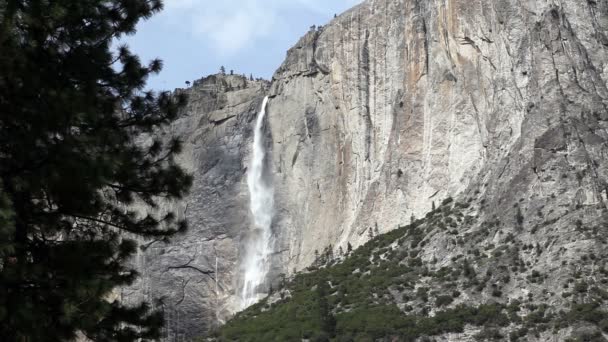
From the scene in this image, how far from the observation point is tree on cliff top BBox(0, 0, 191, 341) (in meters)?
13.8

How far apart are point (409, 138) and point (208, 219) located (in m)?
26.7

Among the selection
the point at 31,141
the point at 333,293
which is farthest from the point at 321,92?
the point at 31,141

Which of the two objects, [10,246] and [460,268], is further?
[460,268]

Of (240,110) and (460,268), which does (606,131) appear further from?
(240,110)

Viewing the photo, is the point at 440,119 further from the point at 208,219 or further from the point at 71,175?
the point at 71,175

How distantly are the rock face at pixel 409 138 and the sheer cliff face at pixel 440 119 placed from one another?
124mm

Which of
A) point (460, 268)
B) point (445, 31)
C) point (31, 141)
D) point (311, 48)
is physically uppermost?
point (311, 48)

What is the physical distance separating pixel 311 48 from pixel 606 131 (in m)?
38.7

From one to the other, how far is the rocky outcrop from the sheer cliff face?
513cm

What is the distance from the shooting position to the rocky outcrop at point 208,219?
89.0 meters

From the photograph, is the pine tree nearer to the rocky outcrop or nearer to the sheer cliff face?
the sheer cliff face

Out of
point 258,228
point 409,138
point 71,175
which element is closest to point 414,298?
point 409,138

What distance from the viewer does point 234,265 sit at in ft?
299

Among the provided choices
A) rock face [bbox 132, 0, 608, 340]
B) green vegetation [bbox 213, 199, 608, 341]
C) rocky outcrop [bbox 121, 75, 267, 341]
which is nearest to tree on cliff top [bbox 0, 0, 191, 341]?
green vegetation [bbox 213, 199, 608, 341]
